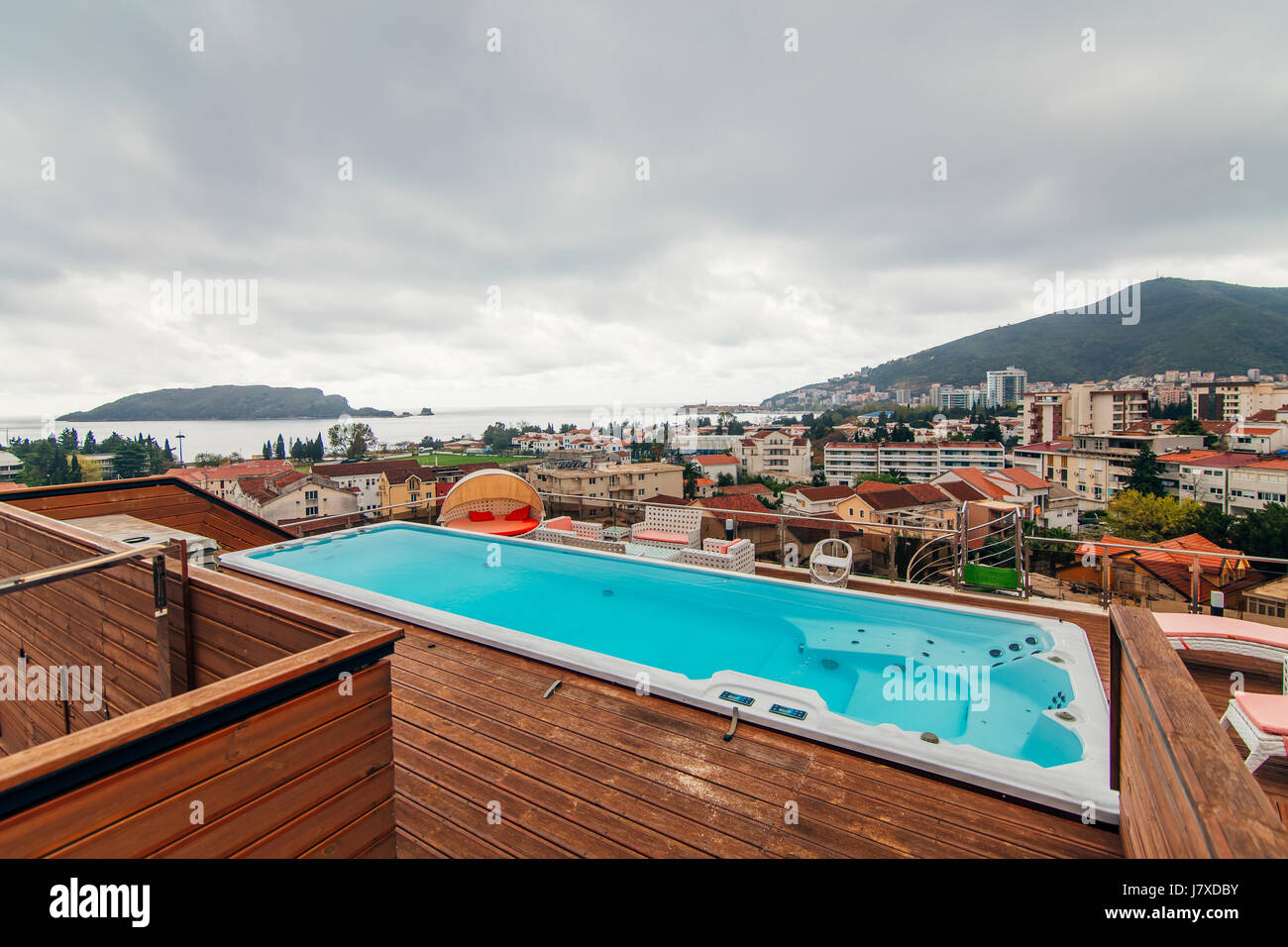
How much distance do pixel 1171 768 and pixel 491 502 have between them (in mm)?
7933

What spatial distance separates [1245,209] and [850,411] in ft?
282

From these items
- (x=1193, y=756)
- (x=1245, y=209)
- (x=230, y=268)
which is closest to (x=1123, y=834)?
(x=1193, y=756)

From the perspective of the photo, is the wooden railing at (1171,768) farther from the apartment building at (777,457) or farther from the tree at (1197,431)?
the tree at (1197,431)

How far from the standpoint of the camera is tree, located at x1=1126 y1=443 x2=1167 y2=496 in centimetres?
3759

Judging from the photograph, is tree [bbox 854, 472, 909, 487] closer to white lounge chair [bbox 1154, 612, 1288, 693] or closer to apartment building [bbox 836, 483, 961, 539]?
apartment building [bbox 836, 483, 961, 539]

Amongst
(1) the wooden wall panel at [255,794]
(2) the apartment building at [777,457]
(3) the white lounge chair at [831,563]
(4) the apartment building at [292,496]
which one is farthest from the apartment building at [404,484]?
(2) the apartment building at [777,457]

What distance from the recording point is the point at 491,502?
8242 millimetres

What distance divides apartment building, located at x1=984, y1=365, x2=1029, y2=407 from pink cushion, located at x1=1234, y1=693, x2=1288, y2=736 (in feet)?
355

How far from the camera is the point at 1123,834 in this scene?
5.61 ft

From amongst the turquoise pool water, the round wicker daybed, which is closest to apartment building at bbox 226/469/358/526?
the round wicker daybed

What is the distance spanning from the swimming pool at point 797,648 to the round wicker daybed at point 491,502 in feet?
5.52

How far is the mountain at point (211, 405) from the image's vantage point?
188 feet

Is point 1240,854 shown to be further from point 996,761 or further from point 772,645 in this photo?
point 772,645

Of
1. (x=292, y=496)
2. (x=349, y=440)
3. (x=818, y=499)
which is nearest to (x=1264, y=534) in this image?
(x=818, y=499)
